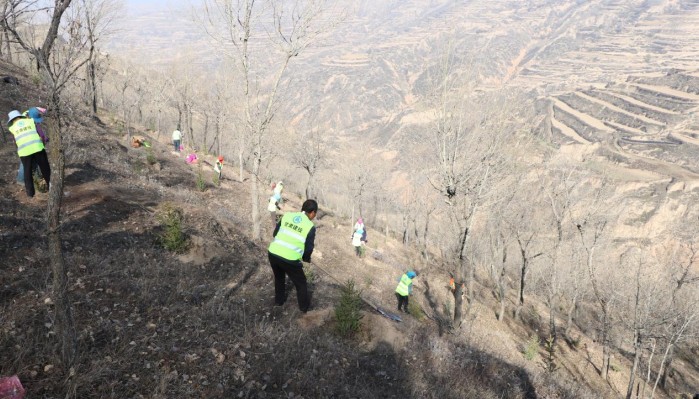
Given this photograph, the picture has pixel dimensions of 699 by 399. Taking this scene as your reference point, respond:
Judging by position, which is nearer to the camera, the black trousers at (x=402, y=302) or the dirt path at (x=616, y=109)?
the black trousers at (x=402, y=302)

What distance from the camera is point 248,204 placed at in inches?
739

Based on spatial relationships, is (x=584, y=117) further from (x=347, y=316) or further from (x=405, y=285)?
(x=347, y=316)

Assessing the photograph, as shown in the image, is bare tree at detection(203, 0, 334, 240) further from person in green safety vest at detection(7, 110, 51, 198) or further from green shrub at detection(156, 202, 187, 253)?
person in green safety vest at detection(7, 110, 51, 198)

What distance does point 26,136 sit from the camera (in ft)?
21.4

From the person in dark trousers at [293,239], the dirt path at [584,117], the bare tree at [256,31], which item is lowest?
the dirt path at [584,117]

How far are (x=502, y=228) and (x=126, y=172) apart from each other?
68.3 ft

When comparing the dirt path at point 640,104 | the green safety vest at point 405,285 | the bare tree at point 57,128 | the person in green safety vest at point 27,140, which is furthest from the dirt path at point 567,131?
the bare tree at point 57,128

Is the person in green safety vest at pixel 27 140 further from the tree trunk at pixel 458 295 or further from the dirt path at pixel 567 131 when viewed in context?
the dirt path at pixel 567 131

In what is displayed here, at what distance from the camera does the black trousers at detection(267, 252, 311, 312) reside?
17.1 feet

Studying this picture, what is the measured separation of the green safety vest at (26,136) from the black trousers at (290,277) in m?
4.94

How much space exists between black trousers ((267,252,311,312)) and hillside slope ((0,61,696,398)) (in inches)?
9.9

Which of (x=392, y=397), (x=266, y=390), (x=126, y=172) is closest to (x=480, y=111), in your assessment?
(x=392, y=397)

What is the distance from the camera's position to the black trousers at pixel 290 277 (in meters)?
5.20

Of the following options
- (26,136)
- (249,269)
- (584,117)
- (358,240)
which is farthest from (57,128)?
(584,117)
